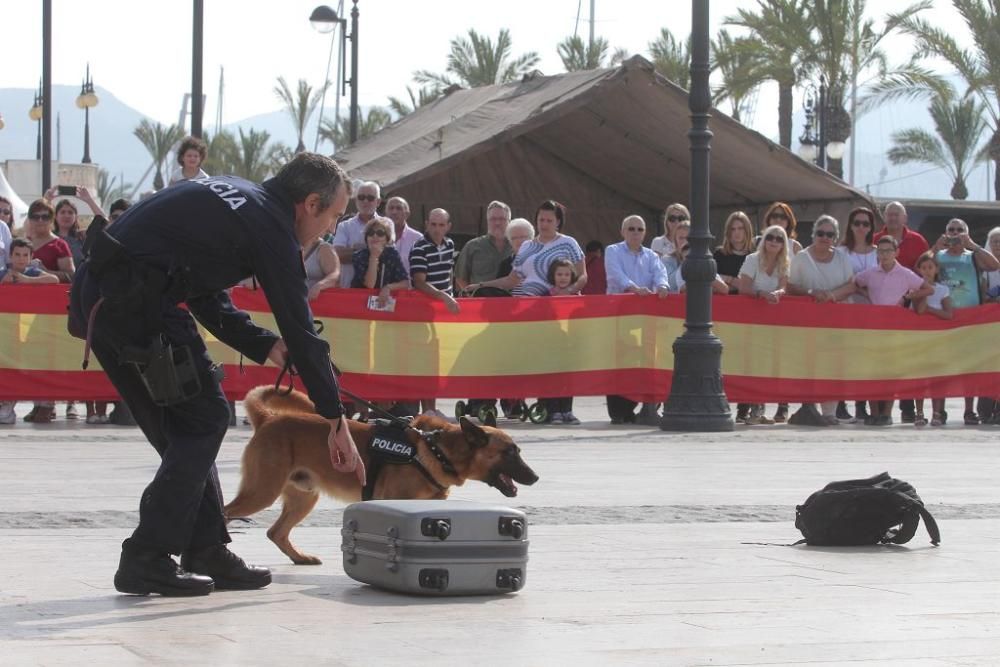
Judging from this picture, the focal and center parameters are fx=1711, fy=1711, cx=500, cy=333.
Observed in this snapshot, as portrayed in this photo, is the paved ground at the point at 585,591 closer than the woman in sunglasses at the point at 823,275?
Yes

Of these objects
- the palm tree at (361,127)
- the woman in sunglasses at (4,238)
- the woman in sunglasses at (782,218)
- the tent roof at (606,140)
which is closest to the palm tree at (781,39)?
the tent roof at (606,140)

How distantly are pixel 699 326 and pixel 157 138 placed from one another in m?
62.6

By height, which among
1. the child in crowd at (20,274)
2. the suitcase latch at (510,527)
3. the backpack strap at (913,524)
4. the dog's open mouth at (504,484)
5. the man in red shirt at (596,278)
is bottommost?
the backpack strap at (913,524)

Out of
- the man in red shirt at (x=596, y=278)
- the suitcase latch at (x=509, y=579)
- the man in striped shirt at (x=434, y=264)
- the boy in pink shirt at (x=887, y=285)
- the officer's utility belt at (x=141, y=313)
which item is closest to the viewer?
the officer's utility belt at (x=141, y=313)

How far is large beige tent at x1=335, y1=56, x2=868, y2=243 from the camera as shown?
2220 cm

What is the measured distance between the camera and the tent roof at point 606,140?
22.1 meters

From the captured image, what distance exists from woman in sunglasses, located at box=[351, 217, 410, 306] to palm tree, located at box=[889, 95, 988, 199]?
135 ft

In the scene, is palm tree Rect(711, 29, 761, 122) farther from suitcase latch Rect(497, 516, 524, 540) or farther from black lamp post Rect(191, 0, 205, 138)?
suitcase latch Rect(497, 516, 524, 540)

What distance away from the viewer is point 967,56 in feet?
137

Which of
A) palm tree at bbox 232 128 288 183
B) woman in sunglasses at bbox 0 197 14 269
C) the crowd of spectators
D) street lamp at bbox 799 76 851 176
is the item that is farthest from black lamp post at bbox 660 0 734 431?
palm tree at bbox 232 128 288 183

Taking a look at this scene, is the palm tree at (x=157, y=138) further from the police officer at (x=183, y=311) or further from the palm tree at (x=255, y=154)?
the police officer at (x=183, y=311)

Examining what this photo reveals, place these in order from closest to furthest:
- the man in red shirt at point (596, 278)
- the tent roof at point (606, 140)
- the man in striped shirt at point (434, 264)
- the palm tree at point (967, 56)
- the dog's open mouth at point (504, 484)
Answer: the dog's open mouth at point (504, 484), the man in striped shirt at point (434, 264), the man in red shirt at point (596, 278), the tent roof at point (606, 140), the palm tree at point (967, 56)

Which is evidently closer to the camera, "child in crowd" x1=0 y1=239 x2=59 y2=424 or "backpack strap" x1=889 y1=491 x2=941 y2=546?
"backpack strap" x1=889 y1=491 x2=941 y2=546

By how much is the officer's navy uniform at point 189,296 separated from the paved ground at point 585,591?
18.9 inches
